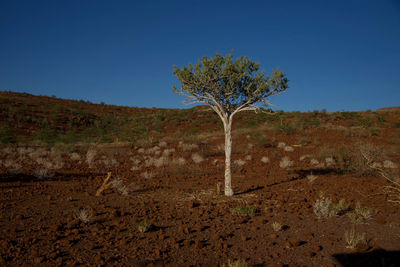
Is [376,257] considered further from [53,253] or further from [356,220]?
[53,253]

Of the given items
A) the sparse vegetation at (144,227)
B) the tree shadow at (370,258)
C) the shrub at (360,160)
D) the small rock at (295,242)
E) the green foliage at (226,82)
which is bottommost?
the tree shadow at (370,258)

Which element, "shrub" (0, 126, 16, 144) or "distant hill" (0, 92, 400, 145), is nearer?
"shrub" (0, 126, 16, 144)

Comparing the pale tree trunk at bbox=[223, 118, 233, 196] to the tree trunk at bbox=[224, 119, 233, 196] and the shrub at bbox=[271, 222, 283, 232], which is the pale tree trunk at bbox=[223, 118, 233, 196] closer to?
the tree trunk at bbox=[224, 119, 233, 196]

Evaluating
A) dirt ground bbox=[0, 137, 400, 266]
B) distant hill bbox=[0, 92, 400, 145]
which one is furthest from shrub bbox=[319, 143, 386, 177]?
distant hill bbox=[0, 92, 400, 145]

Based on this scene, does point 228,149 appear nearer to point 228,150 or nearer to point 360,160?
point 228,150

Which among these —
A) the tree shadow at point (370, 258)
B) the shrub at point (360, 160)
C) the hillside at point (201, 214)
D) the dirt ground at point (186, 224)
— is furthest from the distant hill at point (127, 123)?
the tree shadow at point (370, 258)

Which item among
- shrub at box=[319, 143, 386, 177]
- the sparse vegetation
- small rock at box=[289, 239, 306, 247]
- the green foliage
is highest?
the green foliage

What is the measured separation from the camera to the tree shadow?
12.4 ft

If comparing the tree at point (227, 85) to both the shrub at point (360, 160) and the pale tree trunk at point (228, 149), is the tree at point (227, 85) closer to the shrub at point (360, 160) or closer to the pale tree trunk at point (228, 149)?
the pale tree trunk at point (228, 149)

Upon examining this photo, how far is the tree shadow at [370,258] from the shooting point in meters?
3.79

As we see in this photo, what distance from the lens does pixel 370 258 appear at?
395 centimetres

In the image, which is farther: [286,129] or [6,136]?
[6,136]

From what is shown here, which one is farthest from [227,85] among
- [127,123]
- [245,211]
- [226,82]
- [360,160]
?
[127,123]

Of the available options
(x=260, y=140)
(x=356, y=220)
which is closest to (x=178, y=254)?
(x=356, y=220)
